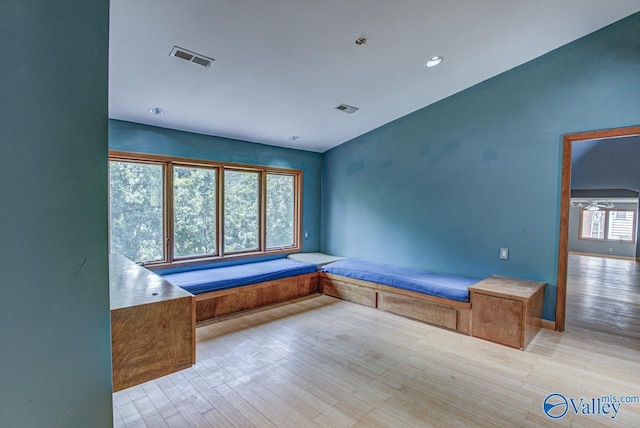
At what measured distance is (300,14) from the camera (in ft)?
7.48

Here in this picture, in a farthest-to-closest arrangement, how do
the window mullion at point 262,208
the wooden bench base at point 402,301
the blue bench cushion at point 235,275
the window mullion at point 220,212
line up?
the window mullion at point 262,208, the window mullion at point 220,212, the blue bench cushion at point 235,275, the wooden bench base at point 402,301

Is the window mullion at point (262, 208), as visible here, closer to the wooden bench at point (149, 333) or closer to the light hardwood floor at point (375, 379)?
the light hardwood floor at point (375, 379)

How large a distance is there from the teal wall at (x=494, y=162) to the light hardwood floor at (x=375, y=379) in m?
0.98

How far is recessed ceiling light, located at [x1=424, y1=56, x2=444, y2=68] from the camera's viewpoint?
10.2 feet

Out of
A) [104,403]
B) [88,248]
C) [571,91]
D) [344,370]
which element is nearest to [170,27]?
[88,248]

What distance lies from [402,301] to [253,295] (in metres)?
1.99

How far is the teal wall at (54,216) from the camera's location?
0.84m

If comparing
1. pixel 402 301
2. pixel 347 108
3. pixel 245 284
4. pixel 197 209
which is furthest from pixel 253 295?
pixel 347 108

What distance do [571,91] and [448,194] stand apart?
169 centimetres

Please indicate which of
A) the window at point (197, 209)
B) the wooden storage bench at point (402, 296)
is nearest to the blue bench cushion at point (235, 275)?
the window at point (197, 209)

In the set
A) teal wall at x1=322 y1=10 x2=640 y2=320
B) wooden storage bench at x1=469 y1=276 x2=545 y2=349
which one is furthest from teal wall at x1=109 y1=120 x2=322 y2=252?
wooden storage bench at x1=469 y1=276 x2=545 y2=349

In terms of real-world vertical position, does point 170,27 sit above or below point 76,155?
above

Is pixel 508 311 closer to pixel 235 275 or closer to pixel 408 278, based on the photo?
pixel 408 278

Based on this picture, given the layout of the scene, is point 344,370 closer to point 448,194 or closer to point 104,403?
point 104,403
